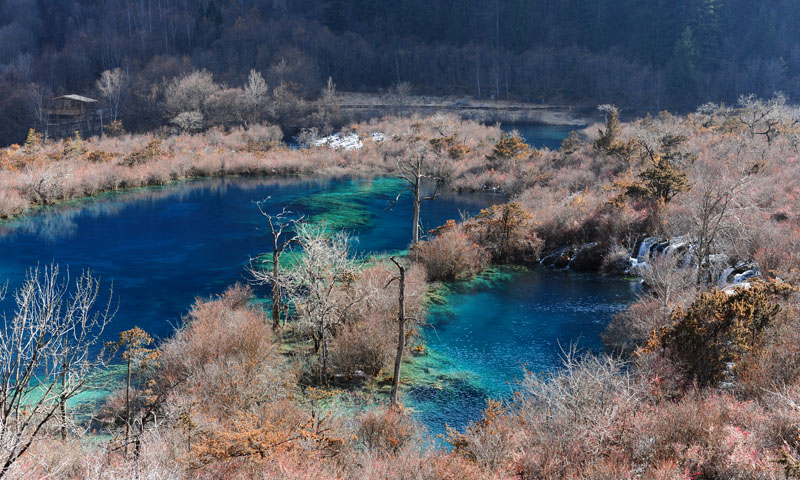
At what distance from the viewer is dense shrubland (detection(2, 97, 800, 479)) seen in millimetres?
12852

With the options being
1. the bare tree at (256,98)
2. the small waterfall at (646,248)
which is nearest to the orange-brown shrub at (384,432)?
the small waterfall at (646,248)

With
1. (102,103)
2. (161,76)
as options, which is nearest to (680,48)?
(161,76)

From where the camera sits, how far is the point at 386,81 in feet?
392

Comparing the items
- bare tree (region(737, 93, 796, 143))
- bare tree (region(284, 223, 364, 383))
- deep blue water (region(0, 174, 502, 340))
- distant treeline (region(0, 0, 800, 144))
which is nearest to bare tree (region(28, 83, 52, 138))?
distant treeline (region(0, 0, 800, 144))

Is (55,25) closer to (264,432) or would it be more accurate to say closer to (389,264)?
(389,264)

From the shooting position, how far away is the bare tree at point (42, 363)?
36.3 feet

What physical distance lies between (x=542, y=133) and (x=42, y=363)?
83741mm

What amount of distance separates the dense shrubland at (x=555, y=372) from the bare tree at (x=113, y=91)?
7388cm

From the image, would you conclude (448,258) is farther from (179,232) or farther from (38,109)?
(38,109)

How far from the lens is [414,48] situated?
5049 inches

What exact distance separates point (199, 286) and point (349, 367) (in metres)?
14.4

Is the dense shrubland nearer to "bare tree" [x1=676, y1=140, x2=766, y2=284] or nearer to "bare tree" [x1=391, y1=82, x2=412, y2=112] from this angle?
"bare tree" [x1=676, y1=140, x2=766, y2=284]

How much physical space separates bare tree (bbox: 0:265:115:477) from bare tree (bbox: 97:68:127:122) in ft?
221

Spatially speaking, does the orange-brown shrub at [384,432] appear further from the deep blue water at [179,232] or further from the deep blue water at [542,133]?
the deep blue water at [542,133]
